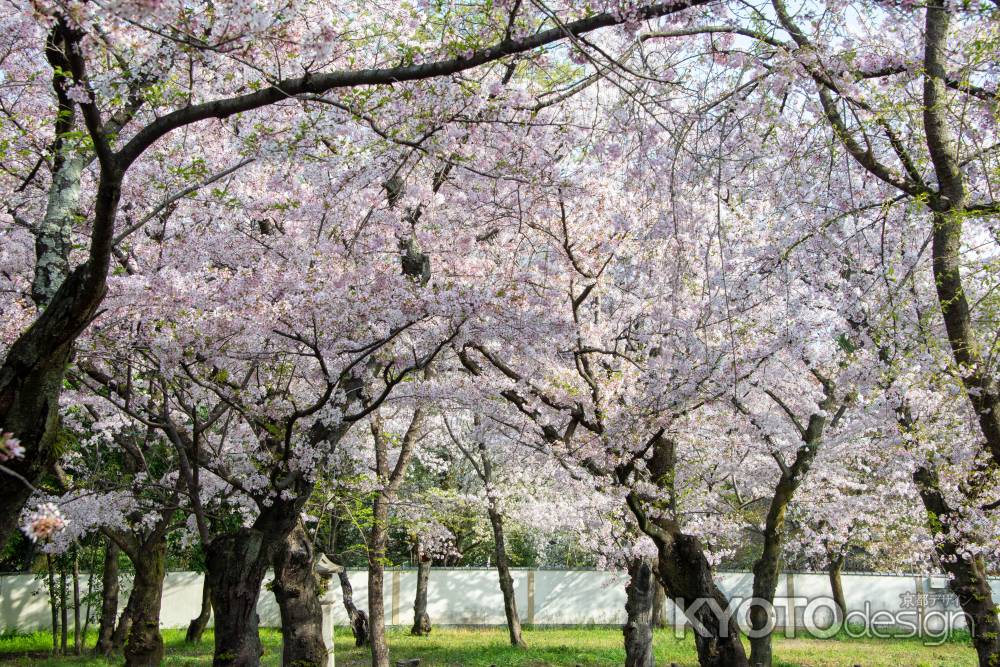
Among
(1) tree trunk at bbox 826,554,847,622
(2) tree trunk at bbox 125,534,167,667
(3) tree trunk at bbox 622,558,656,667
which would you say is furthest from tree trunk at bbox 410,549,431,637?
(1) tree trunk at bbox 826,554,847,622

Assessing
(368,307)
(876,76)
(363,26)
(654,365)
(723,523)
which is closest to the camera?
(876,76)

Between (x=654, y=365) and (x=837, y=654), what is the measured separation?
10.4 meters

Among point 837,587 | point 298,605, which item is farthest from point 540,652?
point 837,587

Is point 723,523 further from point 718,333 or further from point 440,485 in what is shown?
point 440,485

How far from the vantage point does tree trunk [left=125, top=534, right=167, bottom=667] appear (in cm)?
995

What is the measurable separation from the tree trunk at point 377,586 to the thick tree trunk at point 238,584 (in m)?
4.00

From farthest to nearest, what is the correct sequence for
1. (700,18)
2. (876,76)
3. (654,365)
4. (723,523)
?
(723,523)
(654,365)
(876,76)
(700,18)

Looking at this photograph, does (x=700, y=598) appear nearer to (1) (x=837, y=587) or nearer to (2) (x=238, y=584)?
(2) (x=238, y=584)

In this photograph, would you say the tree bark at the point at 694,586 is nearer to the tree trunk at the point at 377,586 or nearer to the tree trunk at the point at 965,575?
the tree trunk at the point at 965,575

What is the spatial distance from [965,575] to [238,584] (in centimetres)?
862

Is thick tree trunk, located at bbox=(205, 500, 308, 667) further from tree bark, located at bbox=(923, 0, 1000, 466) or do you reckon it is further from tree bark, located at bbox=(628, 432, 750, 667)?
tree bark, located at bbox=(923, 0, 1000, 466)

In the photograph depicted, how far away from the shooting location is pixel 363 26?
21.3 ft

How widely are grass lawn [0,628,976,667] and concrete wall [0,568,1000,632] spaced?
149 centimetres

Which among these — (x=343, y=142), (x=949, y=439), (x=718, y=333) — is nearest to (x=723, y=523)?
(x=949, y=439)
